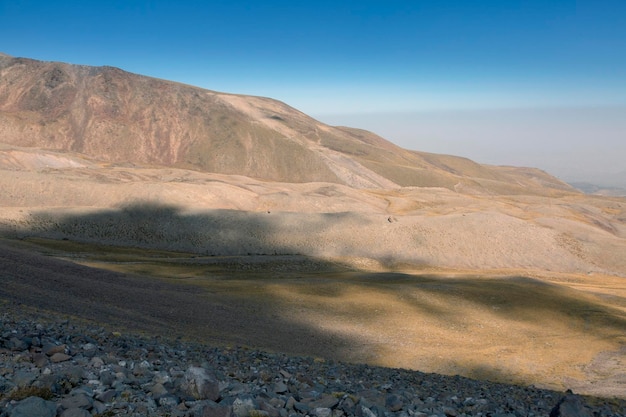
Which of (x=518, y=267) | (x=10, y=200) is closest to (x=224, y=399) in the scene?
(x=518, y=267)

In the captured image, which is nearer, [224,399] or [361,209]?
[224,399]

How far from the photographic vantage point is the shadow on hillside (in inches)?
1375

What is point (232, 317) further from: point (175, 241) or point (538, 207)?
point (538, 207)

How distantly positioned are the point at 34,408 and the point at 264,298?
139 feet

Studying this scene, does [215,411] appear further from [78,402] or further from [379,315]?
[379,315]

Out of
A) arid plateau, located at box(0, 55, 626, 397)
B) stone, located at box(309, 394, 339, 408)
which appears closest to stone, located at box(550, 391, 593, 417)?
stone, located at box(309, 394, 339, 408)

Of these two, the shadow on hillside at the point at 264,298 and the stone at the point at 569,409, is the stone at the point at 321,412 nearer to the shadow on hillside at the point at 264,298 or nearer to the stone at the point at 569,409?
the stone at the point at 569,409

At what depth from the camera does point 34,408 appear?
881 centimetres

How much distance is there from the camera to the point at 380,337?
140 ft

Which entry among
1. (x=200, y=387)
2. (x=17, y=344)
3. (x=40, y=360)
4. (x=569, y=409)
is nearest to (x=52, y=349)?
(x=17, y=344)

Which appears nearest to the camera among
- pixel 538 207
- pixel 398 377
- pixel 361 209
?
pixel 398 377

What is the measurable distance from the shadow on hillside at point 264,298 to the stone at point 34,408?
21.4 m

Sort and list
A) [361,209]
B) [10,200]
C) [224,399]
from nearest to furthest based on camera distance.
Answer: [224,399]
[10,200]
[361,209]

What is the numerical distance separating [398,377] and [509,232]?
93216 millimetres
